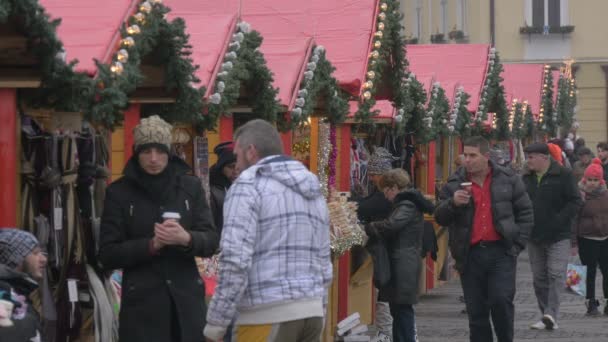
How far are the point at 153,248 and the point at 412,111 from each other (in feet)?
30.7

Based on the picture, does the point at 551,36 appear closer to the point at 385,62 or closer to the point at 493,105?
the point at 493,105

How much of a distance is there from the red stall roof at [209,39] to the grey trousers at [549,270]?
4620 mm

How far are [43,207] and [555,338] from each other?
660cm

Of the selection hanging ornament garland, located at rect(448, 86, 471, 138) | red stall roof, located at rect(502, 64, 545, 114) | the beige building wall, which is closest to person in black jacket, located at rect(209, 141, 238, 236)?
hanging ornament garland, located at rect(448, 86, 471, 138)

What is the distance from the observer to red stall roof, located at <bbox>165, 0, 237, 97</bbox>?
9.35 meters

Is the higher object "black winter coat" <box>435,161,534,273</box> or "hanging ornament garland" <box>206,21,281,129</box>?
"hanging ornament garland" <box>206,21,281,129</box>

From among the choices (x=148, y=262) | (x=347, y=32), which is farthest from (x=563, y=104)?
(x=148, y=262)

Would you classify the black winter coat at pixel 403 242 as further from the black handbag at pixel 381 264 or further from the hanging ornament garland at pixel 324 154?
the hanging ornament garland at pixel 324 154

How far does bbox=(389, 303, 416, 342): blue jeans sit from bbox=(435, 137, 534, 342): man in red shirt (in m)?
0.88

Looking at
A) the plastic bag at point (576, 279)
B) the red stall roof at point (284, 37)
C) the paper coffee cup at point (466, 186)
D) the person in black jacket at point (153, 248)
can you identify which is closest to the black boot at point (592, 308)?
the plastic bag at point (576, 279)

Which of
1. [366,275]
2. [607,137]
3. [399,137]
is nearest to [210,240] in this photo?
[366,275]

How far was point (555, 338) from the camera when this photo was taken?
13242 millimetres

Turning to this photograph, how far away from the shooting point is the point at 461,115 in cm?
1969

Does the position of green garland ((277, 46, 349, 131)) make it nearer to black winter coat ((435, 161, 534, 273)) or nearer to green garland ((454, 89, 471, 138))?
black winter coat ((435, 161, 534, 273))
